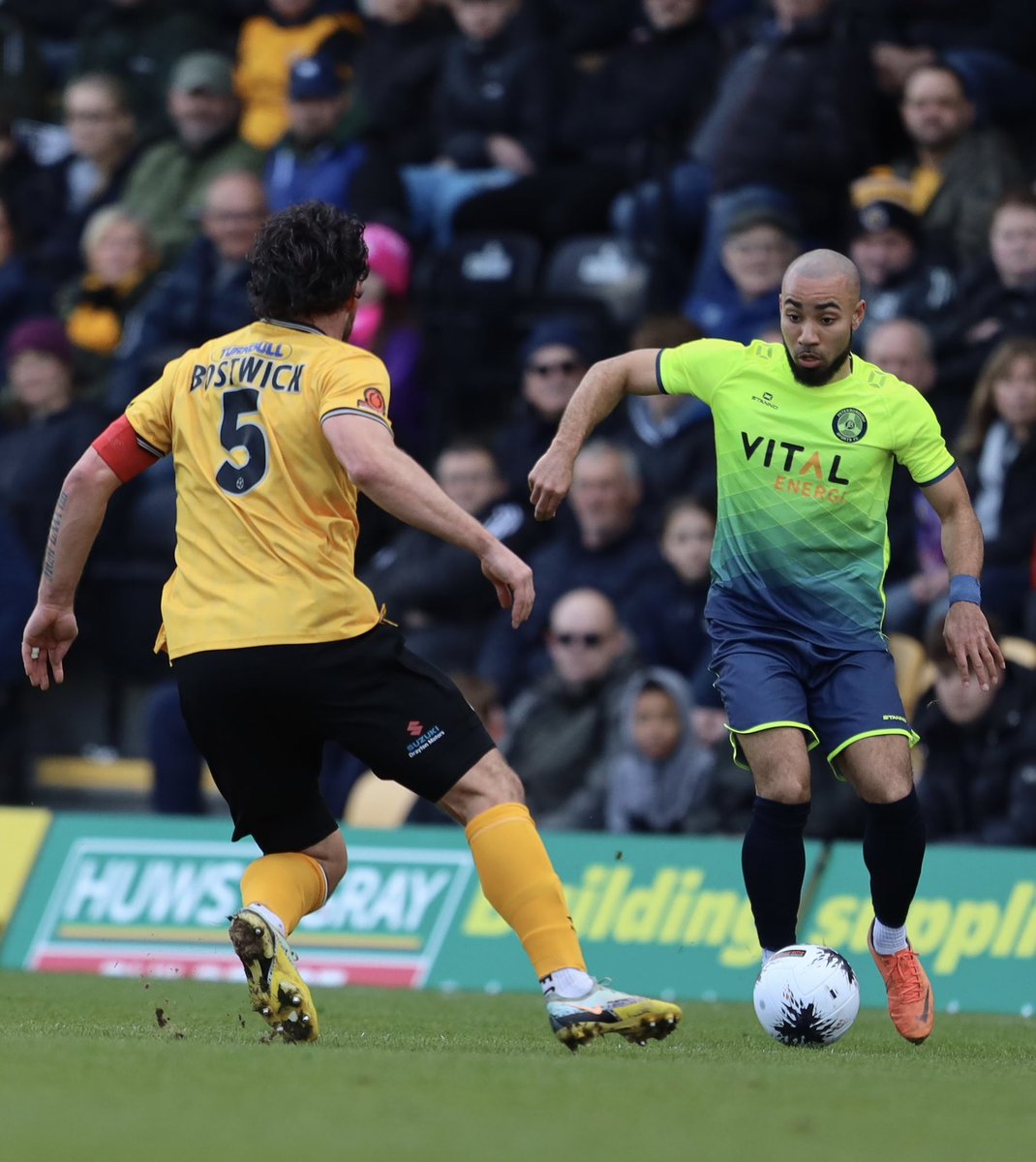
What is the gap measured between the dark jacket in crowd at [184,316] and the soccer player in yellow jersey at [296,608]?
7892 millimetres

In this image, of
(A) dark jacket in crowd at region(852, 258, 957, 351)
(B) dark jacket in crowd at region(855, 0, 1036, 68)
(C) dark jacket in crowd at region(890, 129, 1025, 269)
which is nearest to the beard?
(A) dark jacket in crowd at region(852, 258, 957, 351)

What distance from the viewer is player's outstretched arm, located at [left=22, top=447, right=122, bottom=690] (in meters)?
6.79

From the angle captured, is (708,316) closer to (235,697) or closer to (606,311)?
(606,311)

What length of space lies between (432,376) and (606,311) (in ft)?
4.04

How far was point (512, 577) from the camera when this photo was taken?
6.15 meters

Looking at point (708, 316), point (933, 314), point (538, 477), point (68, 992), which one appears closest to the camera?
point (538, 477)

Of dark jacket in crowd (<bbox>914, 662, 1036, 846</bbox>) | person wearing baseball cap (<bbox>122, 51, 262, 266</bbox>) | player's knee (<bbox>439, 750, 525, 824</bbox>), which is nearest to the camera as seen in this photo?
player's knee (<bbox>439, 750, 525, 824</bbox>)

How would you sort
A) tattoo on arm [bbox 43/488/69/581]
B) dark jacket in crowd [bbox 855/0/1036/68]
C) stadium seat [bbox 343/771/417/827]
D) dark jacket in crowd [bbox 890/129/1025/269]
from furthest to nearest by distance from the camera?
dark jacket in crowd [bbox 855/0/1036/68]
dark jacket in crowd [bbox 890/129/1025/269]
stadium seat [bbox 343/771/417/827]
tattoo on arm [bbox 43/488/69/581]

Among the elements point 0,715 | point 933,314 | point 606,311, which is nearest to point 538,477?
point 933,314

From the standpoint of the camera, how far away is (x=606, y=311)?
44.4ft

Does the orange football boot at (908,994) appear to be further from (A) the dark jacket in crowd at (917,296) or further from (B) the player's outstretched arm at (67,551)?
→ (A) the dark jacket in crowd at (917,296)

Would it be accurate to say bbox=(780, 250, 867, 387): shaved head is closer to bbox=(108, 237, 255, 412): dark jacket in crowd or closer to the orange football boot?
the orange football boot

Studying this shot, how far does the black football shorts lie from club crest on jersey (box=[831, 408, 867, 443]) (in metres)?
1.59

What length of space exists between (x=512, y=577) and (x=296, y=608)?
707 mm
